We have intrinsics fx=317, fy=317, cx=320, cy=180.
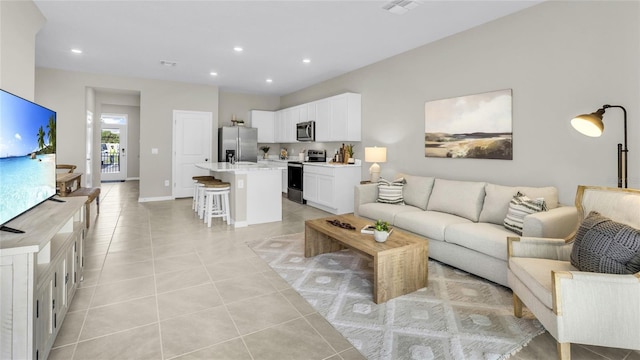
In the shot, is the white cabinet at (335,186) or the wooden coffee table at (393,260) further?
the white cabinet at (335,186)

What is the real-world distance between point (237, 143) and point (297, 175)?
192 cm

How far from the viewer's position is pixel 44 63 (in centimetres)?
565

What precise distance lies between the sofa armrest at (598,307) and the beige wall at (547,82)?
5.32 feet

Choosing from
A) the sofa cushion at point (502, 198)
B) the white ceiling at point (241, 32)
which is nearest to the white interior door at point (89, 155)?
the white ceiling at point (241, 32)

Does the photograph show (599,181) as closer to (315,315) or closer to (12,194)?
(315,315)

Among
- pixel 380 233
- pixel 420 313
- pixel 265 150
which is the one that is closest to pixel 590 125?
pixel 380 233

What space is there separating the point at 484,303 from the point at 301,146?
6.18 m

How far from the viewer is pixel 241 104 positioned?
8.50 m

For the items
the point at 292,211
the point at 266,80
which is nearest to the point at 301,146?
the point at 266,80

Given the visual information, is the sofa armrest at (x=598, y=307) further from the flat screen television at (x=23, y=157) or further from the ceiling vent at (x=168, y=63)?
the ceiling vent at (x=168, y=63)

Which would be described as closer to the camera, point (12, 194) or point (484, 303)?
point (12, 194)

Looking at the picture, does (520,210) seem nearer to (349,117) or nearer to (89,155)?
(349,117)

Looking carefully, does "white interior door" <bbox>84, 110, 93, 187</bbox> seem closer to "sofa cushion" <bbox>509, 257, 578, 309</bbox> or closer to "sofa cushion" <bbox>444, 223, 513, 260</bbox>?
"sofa cushion" <bbox>444, 223, 513, 260</bbox>

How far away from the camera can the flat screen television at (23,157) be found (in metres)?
1.67
